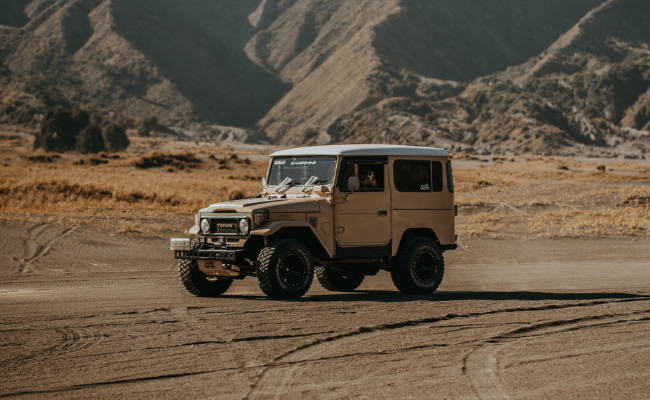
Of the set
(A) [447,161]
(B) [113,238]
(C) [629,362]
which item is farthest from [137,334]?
(B) [113,238]

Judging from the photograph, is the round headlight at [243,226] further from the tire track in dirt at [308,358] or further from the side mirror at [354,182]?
the tire track in dirt at [308,358]

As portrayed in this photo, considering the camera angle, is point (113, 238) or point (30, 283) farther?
point (113, 238)

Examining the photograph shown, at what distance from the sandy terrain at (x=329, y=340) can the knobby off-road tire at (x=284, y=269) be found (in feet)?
0.92

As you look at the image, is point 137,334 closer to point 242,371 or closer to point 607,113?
point 242,371

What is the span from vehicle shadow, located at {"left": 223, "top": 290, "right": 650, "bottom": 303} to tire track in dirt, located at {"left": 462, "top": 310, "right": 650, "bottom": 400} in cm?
188

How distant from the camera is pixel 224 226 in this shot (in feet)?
43.5

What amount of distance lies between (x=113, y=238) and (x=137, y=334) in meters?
15.7

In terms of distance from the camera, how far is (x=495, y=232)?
29.0 m

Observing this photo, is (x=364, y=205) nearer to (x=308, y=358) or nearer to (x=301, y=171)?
(x=301, y=171)

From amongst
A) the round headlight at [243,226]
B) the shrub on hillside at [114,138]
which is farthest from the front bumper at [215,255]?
the shrub on hillside at [114,138]

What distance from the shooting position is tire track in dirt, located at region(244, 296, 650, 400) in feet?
25.4

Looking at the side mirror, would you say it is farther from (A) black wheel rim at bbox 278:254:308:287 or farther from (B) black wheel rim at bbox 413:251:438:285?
(B) black wheel rim at bbox 413:251:438:285

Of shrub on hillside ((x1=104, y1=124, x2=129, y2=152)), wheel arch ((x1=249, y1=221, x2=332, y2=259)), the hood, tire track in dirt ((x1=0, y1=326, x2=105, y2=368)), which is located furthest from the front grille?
shrub on hillside ((x1=104, y1=124, x2=129, y2=152))

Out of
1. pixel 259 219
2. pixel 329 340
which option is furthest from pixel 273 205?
pixel 329 340
